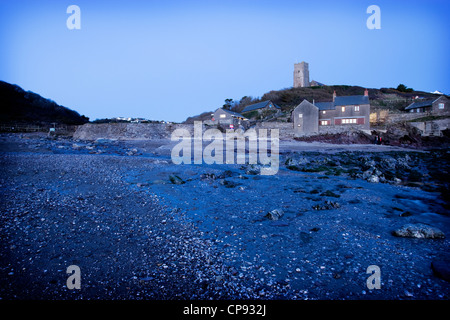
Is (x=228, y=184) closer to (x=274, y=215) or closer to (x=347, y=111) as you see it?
(x=274, y=215)

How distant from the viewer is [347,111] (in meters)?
47.0

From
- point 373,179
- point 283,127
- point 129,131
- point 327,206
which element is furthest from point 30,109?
point 373,179

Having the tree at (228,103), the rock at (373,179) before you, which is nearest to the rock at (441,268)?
the rock at (373,179)

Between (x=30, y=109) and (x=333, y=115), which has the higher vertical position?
(x=30, y=109)

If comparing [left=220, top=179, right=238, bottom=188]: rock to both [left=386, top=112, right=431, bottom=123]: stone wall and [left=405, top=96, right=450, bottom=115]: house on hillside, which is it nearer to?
[left=386, top=112, right=431, bottom=123]: stone wall

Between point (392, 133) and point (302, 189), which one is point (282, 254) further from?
point (392, 133)

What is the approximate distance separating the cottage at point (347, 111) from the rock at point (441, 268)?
44630mm

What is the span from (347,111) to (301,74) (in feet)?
182

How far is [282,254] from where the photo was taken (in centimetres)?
429

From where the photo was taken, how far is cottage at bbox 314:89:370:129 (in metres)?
45.8

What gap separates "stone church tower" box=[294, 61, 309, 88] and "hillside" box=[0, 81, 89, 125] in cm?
8361

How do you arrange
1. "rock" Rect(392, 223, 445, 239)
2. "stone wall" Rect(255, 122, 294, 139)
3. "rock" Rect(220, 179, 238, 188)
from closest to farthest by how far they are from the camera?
"rock" Rect(392, 223, 445, 239) < "rock" Rect(220, 179, 238, 188) < "stone wall" Rect(255, 122, 294, 139)

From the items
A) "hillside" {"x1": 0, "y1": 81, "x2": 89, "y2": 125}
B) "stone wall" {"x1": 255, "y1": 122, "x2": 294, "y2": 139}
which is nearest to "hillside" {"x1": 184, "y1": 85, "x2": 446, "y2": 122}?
"stone wall" {"x1": 255, "y1": 122, "x2": 294, "y2": 139}

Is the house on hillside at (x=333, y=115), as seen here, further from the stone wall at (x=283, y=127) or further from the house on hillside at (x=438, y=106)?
the house on hillside at (x=438, y=106)
